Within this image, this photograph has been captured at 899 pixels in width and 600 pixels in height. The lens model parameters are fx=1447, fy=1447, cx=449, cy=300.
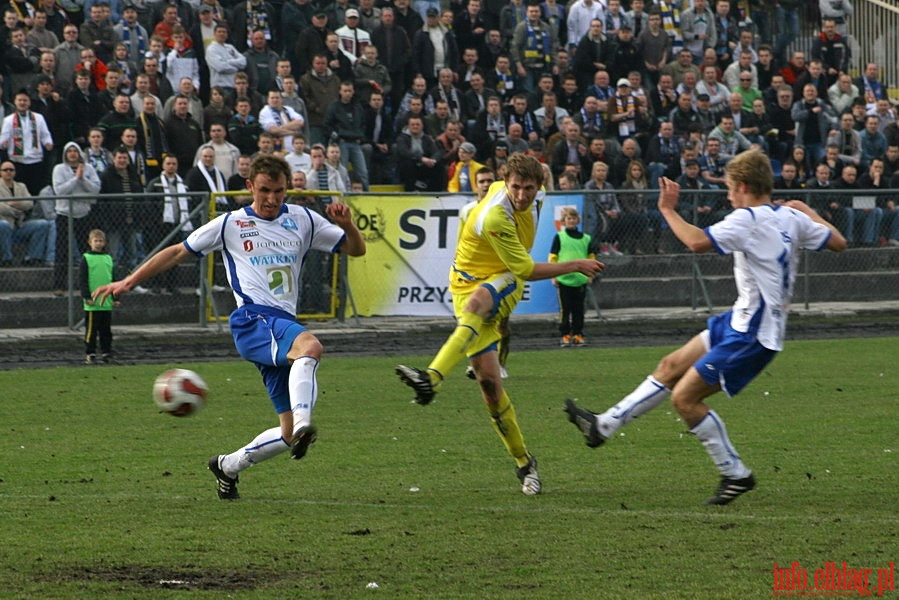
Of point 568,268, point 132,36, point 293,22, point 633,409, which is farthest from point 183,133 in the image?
point 633,409

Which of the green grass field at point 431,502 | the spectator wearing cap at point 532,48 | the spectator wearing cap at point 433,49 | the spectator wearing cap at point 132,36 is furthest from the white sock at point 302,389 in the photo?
the spectator wearing cap at point 532,48

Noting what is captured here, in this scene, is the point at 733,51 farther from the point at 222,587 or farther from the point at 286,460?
the point at 222,587

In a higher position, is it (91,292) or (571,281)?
(91,292)

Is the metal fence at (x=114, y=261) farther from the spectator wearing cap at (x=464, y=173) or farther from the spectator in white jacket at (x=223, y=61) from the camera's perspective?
the spectator in white jacket at (x=223, y=61)

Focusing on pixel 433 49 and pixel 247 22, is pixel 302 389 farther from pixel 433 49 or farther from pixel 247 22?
pixel 433 49

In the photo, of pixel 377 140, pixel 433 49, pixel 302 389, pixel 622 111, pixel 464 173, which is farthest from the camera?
pixel 622 111

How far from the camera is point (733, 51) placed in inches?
1072

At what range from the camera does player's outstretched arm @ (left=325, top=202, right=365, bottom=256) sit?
8344 millimetres

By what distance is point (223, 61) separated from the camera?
2156 centimetres

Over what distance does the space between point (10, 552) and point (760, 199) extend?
176 inches

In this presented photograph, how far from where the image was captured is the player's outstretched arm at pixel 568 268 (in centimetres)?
850

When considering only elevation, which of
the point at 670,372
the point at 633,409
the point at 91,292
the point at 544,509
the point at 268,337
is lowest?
the point at 91,292

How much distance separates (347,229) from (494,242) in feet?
3.14

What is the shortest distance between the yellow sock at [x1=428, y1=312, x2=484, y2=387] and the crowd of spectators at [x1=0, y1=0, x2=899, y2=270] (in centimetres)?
1149
